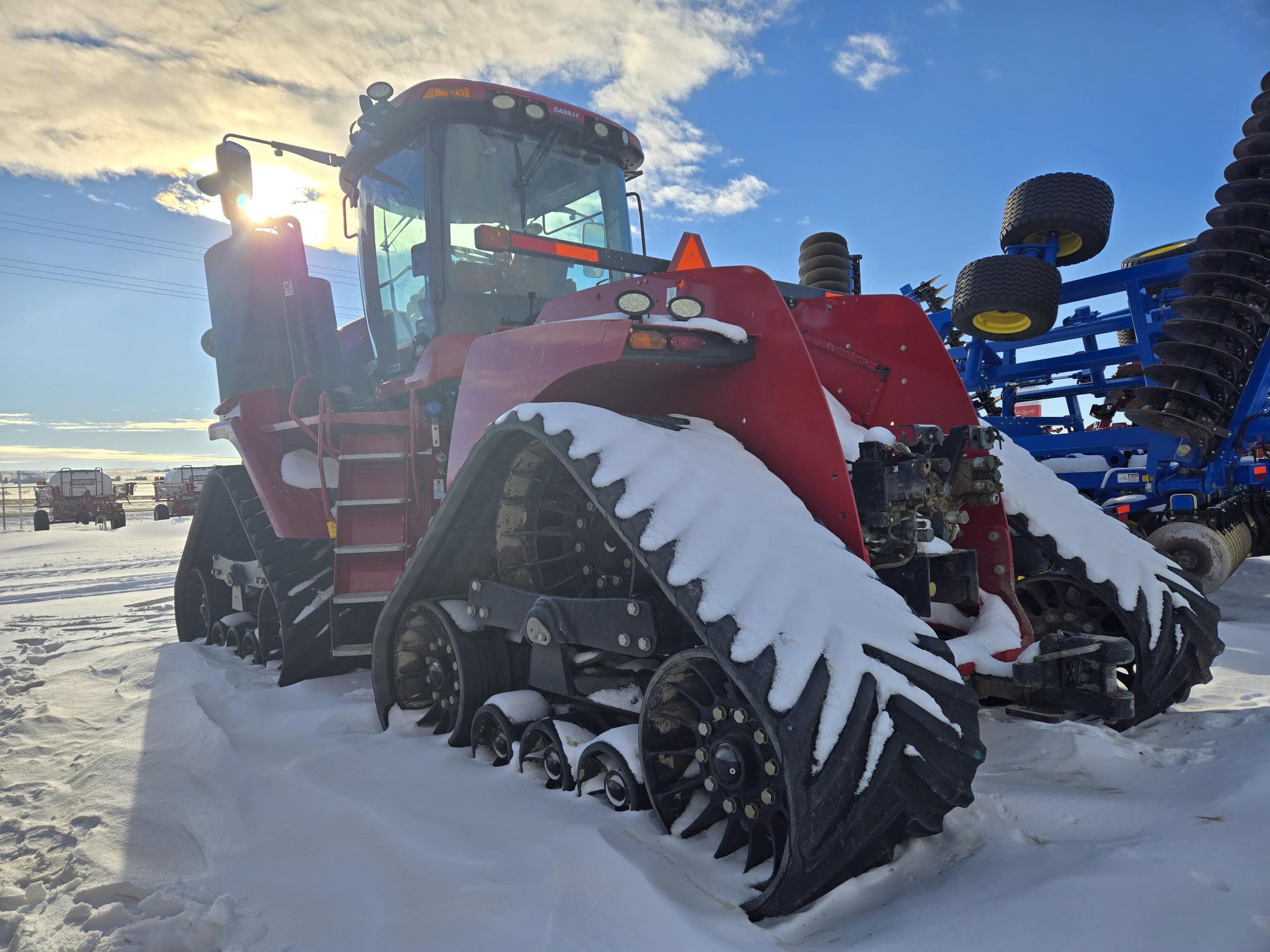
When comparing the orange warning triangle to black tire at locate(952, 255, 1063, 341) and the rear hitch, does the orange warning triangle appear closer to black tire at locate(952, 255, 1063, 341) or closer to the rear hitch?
the rear hitch

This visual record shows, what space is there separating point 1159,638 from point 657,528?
2.32 m

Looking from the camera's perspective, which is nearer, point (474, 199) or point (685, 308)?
point (685, 308)

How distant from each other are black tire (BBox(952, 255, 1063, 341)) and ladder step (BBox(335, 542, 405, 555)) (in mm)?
4792

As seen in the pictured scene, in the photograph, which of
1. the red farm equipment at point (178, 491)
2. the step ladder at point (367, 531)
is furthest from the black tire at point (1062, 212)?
the red farm equipment at point (178, 491)

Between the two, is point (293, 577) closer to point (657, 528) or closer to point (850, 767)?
point (657, 528)

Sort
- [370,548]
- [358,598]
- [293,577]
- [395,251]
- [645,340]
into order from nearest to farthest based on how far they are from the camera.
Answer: [645,340]
[358,598]
[370,548]
[395,251]
[293,577]

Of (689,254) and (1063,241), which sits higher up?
(1063,241)

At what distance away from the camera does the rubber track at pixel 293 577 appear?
15.8ft

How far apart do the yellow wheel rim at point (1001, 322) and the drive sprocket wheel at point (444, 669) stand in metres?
5.14

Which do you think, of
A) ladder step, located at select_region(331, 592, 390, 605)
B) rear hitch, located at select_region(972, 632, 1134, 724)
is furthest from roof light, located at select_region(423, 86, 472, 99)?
rear hitch, located at select_region(972, 632, 1134, 724)

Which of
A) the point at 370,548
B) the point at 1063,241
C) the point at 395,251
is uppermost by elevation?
the point at 1063,241

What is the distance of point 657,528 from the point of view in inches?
86.2

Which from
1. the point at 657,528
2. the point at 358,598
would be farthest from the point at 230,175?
the point at 657,528

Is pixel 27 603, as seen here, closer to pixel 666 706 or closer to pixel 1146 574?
pixel 666 706
